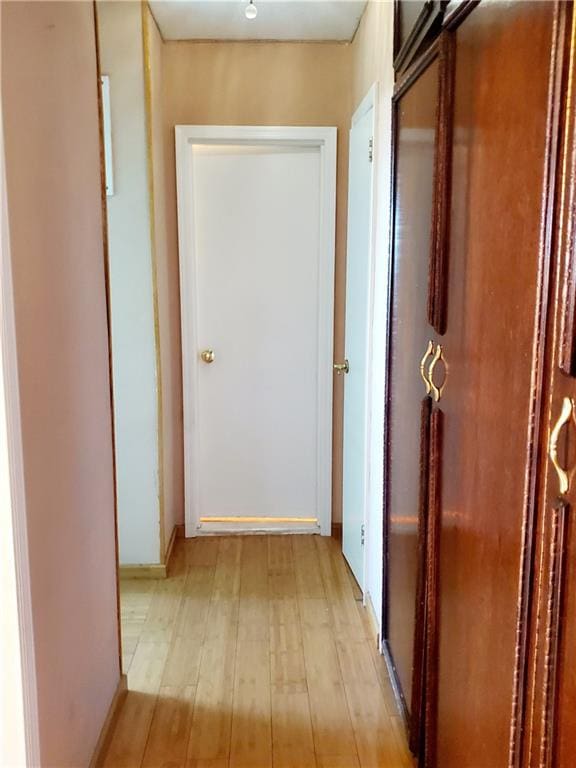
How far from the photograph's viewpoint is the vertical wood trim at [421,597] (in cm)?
172

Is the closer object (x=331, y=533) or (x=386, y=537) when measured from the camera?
(x=386, y=537)

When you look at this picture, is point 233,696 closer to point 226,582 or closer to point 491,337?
point 226,582

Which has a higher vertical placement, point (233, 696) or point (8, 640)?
point (8, 640)

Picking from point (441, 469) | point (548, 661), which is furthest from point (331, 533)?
point (548, 661)


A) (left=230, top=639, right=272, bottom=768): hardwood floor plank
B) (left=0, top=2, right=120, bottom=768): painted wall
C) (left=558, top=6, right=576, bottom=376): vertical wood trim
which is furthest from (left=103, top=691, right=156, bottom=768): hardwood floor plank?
(left=558, top=6, right=576, bottom=376): vertical wood trim

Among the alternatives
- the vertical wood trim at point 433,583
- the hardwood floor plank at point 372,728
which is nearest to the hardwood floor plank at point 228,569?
the hardwood floor plank at point 372,728

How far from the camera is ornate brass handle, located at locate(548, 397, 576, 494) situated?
0.93 meters

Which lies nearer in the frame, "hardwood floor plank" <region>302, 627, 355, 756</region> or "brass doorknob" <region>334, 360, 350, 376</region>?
"hardwood floor plank" <region>302, 627, 355, 756</region>

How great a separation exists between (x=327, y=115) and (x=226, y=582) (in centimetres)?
233

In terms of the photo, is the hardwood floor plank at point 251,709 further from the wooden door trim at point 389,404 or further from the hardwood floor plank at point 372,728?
the wooden door trim at point 389,404

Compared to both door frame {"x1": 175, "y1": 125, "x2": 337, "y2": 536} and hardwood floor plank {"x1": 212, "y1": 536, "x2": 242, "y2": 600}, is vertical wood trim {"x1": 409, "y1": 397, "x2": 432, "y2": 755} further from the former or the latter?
door frame {"x1": 175, "y1": 125, "x2": 337, "y2": 536}

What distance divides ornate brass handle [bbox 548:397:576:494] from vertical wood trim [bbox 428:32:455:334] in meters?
0.65

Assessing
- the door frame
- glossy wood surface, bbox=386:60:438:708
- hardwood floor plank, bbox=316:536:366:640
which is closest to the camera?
glossy wood surface, bbox=386:60:438:708

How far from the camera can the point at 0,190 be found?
1230 mm
